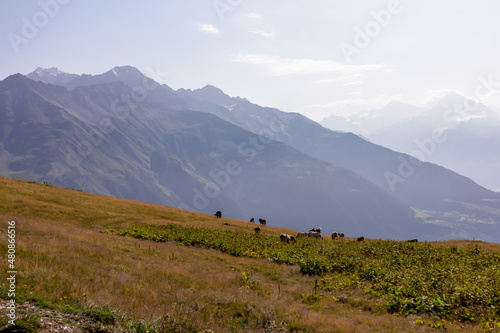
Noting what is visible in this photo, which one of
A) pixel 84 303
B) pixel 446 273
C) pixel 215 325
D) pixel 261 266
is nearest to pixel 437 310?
pixel 446 273

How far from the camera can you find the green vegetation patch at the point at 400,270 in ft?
49.6

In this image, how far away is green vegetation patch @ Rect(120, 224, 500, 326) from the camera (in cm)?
1512

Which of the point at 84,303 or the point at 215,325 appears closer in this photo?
the point at 84,303

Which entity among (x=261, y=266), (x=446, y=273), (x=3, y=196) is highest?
(x=3, y=196)

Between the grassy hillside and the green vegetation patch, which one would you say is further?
the green vegetation patch

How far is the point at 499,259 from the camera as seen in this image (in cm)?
2762

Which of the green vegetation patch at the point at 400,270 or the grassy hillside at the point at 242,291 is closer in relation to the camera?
the grassy hillside at the point at 242,291

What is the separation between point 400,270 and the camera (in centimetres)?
2244

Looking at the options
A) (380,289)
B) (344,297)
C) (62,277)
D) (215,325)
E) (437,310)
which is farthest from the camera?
(380,289)

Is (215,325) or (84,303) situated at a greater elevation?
(84,303)

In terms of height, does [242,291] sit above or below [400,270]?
below

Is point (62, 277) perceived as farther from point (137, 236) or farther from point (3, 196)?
point (3, 196)

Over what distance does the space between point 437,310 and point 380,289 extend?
414 centimetres

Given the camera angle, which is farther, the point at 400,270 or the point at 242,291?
the point at 400,270
